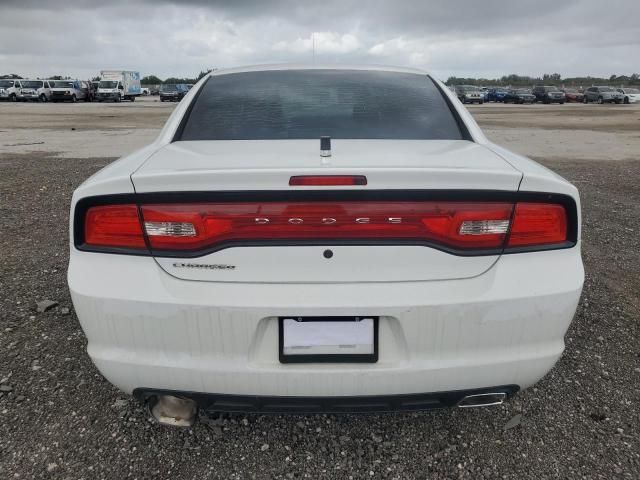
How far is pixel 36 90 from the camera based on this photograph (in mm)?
44531

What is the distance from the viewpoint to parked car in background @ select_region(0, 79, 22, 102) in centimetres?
4522

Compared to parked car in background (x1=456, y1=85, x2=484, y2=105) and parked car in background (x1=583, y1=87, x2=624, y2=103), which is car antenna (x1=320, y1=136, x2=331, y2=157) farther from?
parked car in background (x1=583, y1=87, x2=624, y2=103)

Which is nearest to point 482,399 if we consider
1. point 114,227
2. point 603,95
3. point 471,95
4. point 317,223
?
point 317,223

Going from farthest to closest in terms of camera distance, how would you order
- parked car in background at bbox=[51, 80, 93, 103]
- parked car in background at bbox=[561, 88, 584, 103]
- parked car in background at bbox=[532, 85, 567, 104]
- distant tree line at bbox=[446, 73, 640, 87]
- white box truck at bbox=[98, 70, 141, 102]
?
distant tree line at bbox=[446, 73, 640, 87]
parked car in background at bbox=[561, 88, 584, 103]
parked car in background at bbox=[532, 85, 567, 104]
white box truck at bbox=[98, 70, 141, 102]
parked car in background at bbox=[51, 80, 93, 103]

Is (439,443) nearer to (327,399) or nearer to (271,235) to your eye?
(327,399)

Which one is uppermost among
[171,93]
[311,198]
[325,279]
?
[311,198]

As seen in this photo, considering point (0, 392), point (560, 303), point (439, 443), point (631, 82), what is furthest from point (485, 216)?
point (631, 82)

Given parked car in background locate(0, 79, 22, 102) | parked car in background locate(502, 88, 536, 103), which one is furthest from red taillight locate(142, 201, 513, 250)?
parked car in background locate(0, 79, 22, 102)

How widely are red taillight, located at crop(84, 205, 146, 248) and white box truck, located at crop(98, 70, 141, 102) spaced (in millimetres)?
50311

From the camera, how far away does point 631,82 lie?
82.4 m

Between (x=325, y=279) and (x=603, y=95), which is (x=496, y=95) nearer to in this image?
(x=603, y=95)

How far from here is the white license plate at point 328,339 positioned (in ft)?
5.70

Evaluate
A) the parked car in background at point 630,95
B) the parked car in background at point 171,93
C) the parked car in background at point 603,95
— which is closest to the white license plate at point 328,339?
the parked car in background at point 171,93

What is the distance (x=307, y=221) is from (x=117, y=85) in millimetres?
51552
